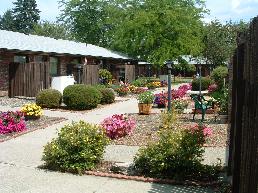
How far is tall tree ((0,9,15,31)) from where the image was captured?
95.1 meters

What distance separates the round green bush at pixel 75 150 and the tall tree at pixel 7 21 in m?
88.9

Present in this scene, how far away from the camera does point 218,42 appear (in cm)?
5309

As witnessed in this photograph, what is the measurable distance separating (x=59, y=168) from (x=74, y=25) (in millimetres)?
65287

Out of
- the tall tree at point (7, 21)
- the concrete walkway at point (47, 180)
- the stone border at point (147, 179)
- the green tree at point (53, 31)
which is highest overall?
the tall tree at point (7, 21)

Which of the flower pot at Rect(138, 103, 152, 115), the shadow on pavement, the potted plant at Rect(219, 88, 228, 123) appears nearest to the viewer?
the shadow on pavement

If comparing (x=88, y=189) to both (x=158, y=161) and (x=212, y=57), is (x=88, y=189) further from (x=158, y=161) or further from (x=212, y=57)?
(x=212, y=57)

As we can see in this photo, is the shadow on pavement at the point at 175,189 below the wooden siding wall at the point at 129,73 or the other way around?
below

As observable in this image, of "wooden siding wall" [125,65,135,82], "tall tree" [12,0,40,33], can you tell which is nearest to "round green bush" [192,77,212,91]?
"wooden siding wall" [125,65,135,82]

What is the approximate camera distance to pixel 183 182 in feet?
26.4

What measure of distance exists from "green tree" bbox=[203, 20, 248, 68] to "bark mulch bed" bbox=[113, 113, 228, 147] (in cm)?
3598

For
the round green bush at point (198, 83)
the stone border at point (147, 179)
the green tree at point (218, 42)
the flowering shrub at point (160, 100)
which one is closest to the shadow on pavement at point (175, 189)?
the stone border at point (147, 179)

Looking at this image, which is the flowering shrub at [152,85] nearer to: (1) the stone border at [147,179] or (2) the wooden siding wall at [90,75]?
(2) the wooden siding wall at [90,75]

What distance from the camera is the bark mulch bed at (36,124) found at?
13711 millimetres

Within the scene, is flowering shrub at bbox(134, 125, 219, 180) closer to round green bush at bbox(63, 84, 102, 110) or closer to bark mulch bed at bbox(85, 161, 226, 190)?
bark mulch bed at bbox(85, 161, 226, 190)
